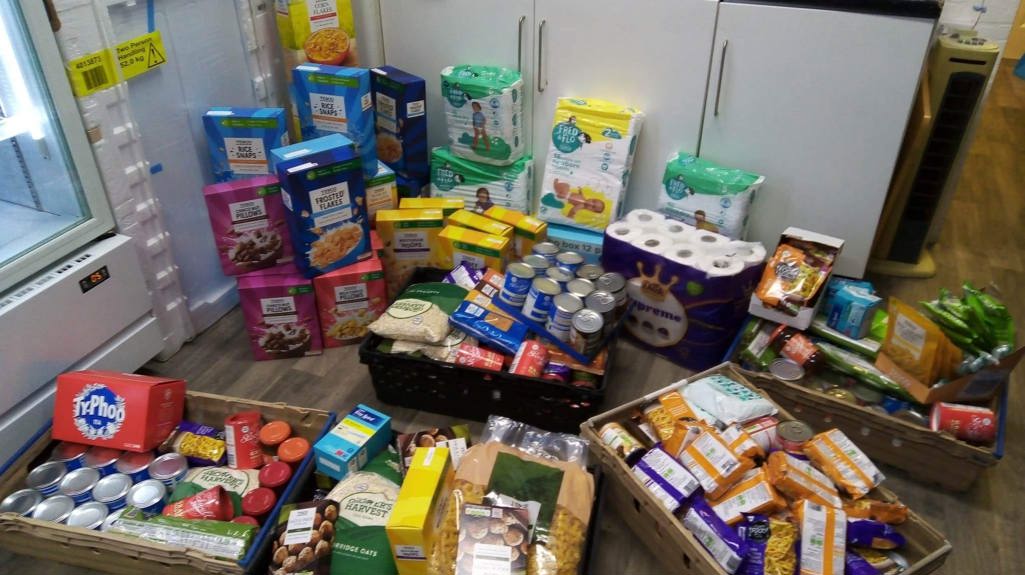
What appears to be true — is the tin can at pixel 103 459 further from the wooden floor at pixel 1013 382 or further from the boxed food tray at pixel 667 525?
the boxed food tray at pixel 667 525

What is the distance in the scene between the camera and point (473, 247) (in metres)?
2.41

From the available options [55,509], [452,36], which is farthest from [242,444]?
[452,36]

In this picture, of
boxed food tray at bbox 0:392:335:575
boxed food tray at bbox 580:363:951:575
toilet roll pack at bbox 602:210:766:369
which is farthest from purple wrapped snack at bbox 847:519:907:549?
boxed food tray at bbox 0:392:335:575

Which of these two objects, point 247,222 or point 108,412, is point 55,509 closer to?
point 108,412

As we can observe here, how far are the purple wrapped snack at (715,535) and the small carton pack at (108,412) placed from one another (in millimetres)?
1389

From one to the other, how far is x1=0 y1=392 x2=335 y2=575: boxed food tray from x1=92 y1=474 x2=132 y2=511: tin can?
120mm

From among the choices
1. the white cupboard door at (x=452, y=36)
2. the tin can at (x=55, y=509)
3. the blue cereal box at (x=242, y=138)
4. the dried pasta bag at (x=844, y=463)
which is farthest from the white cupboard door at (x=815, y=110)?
the tin can at (x=55, y=509)

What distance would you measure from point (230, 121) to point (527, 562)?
172 cm

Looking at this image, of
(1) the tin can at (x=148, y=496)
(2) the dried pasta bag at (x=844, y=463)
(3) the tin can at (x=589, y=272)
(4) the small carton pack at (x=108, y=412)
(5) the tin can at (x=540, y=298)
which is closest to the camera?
(2) the dried pasta bag at (x=844, y=463)

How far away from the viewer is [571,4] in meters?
2.51

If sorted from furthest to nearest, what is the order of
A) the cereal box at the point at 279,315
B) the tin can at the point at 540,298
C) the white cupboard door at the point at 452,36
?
1. the white cupboard door at the point at 452,36
2. the cereal box at the point at 279,315
3. the tin can at the point at 540,298

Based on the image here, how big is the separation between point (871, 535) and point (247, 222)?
1944 mm

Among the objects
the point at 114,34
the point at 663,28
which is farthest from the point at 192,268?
the point at 663,28

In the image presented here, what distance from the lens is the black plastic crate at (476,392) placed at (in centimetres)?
204
